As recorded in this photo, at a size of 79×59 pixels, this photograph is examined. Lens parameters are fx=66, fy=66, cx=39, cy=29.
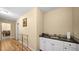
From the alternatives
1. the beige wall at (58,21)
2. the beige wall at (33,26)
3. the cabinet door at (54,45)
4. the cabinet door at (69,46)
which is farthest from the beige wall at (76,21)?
the beige wall at (33,26)

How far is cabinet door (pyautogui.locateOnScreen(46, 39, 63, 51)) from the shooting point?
181 centimetres

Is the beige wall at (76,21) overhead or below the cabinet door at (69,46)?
overhead

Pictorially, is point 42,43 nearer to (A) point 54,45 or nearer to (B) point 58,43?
(A) point 54,45

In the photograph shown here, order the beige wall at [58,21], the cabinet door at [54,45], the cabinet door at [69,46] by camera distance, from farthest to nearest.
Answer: the beige wall at [58,21] < the cabinet door at [54,45] < the cabinet door at [69,46]

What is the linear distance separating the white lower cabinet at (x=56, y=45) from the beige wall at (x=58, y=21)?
1.43 ft

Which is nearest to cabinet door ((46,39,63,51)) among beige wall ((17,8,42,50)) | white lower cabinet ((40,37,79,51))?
white lower cabinet ((40,37,79,51))

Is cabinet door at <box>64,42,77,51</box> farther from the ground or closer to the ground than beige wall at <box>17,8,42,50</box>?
closer to the ground

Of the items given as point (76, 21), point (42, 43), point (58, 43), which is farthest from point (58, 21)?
point (42, 43)

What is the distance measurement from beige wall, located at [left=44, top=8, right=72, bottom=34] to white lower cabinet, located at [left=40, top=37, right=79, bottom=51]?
435 mm

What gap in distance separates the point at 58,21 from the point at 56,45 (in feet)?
2.82

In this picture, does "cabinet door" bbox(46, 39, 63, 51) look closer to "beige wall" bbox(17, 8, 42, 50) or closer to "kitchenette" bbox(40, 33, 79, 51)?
"kitchenette" bbox(40, 33, 79, 51)

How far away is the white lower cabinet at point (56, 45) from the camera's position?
1.51 meters

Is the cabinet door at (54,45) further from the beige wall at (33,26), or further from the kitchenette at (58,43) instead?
the beige wall at (33,26)
